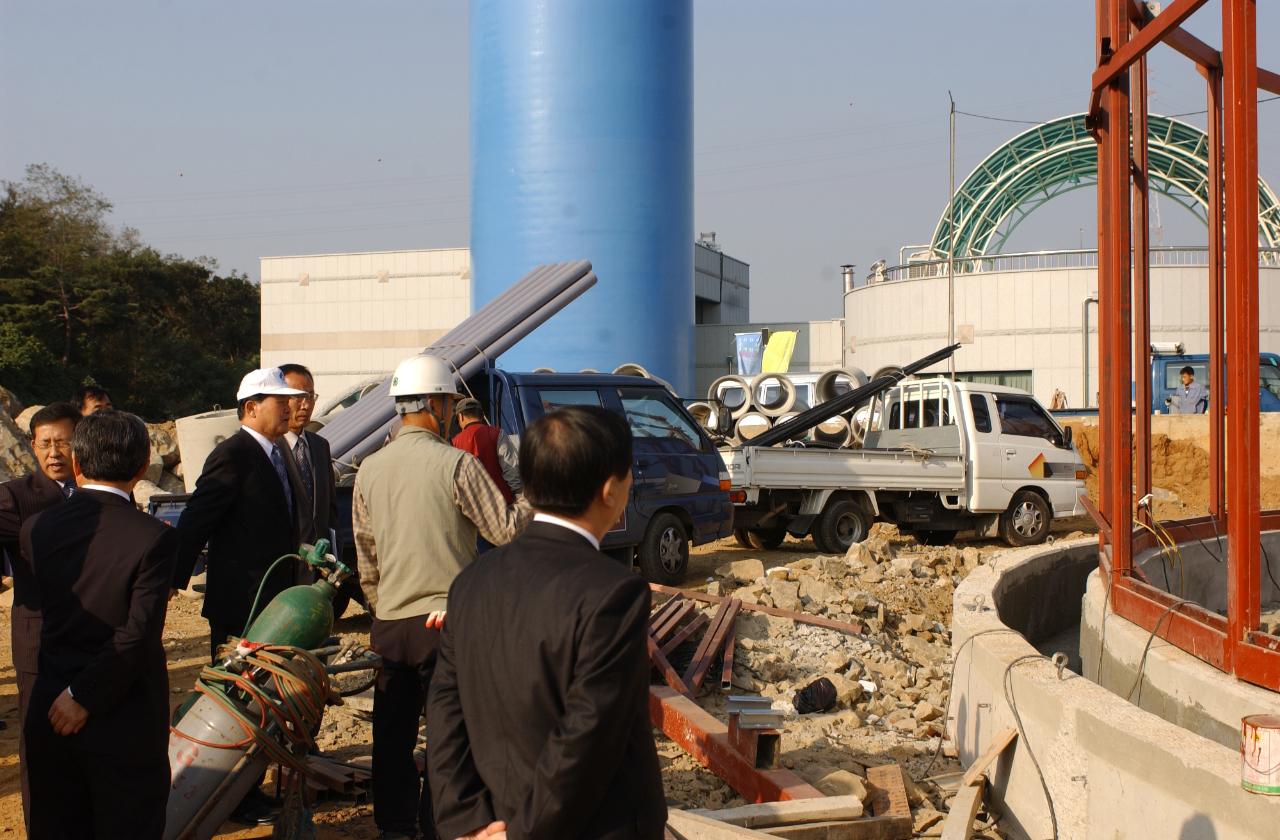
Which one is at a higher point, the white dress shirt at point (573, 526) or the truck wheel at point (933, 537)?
the white dress shirt at point (573, 526)

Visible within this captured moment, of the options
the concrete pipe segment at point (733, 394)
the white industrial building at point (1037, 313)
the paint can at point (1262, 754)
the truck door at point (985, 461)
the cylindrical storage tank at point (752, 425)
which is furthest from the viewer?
the white industrial building at point (1037, 313)

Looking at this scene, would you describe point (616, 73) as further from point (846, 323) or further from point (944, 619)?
point (944, 619)

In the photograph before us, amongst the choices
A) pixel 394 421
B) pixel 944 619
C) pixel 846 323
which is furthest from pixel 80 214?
pixel 944 619

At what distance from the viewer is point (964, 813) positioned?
14.5ft

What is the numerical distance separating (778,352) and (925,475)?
2030 cm

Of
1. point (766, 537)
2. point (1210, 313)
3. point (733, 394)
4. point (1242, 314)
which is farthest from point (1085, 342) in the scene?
point (1242, 314)

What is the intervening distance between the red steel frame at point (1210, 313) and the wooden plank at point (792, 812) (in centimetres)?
154

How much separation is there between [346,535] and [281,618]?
4.27 metres

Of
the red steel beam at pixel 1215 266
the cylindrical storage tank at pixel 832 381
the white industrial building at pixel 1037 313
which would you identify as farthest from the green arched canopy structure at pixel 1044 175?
the red steel beam at pixel 1215 266

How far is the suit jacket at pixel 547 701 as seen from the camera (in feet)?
7.15

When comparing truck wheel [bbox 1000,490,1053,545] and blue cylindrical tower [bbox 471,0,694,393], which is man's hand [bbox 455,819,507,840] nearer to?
truck wheel [bbox 1000,490,1053,545]

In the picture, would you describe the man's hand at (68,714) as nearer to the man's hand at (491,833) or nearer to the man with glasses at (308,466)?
the man's hand at (491,833)

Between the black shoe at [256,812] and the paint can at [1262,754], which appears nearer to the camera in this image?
the paint can at [1262,754]

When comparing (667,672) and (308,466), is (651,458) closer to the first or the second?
(667,672)
